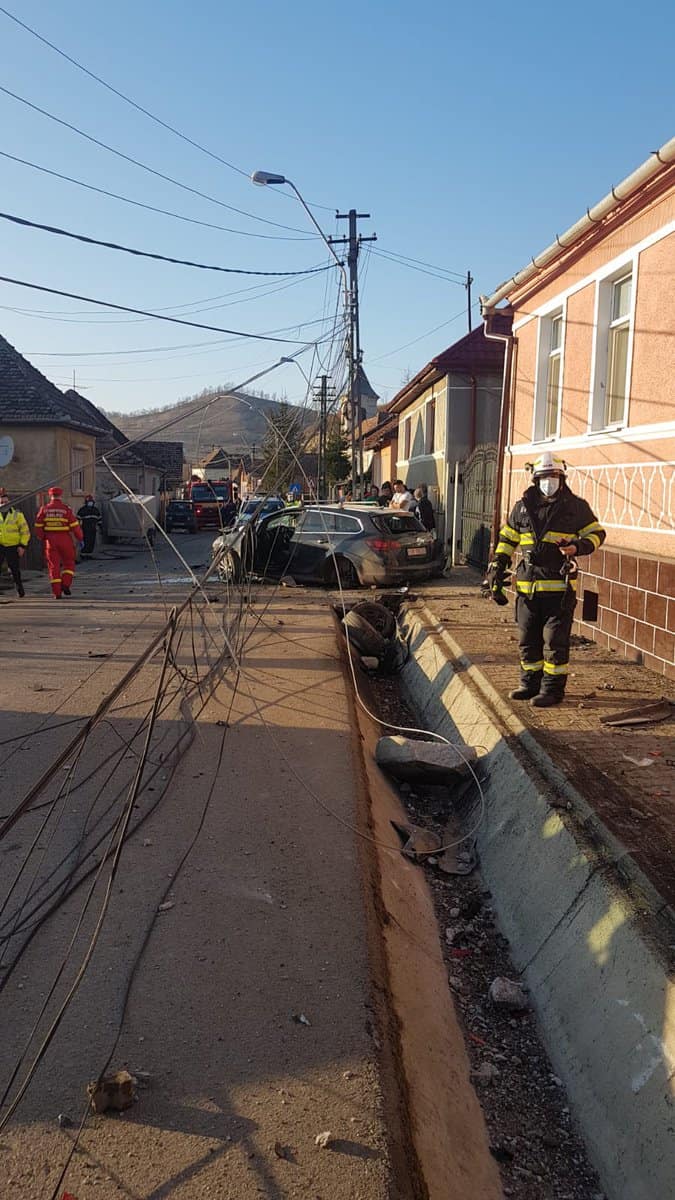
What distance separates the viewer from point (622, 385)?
8.95m

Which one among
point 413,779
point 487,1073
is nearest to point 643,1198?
point 487,1073

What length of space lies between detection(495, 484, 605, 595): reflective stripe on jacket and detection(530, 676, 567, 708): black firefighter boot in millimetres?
683

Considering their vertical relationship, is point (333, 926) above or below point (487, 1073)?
above

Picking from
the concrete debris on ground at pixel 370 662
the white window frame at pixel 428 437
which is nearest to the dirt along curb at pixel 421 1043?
the concrete debris on ground at pixel 370 662

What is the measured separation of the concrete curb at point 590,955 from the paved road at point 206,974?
0.77 metres

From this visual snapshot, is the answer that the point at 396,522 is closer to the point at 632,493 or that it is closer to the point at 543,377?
the point at 543,377

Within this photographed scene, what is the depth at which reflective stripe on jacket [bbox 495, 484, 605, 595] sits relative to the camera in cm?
640

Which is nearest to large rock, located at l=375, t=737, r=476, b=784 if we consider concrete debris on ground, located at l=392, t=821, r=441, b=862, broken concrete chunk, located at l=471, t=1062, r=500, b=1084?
concrete debris on ground, located at l=392, t=821, r=441, b=862

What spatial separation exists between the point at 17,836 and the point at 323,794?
1.78 meters

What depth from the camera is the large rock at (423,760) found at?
6.09 metres

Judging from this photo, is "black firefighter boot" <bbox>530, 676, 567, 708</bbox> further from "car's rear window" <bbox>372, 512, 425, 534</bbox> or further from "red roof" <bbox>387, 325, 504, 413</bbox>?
"red roof" <bbox>387, 325, 504, 413</bbox>

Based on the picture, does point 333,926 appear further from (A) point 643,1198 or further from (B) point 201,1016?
(A) point 643,1198

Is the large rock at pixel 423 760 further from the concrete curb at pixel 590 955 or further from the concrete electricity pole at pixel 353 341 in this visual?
the concrete electricity pole at pixel 353 341

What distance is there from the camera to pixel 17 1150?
237 centimetres
